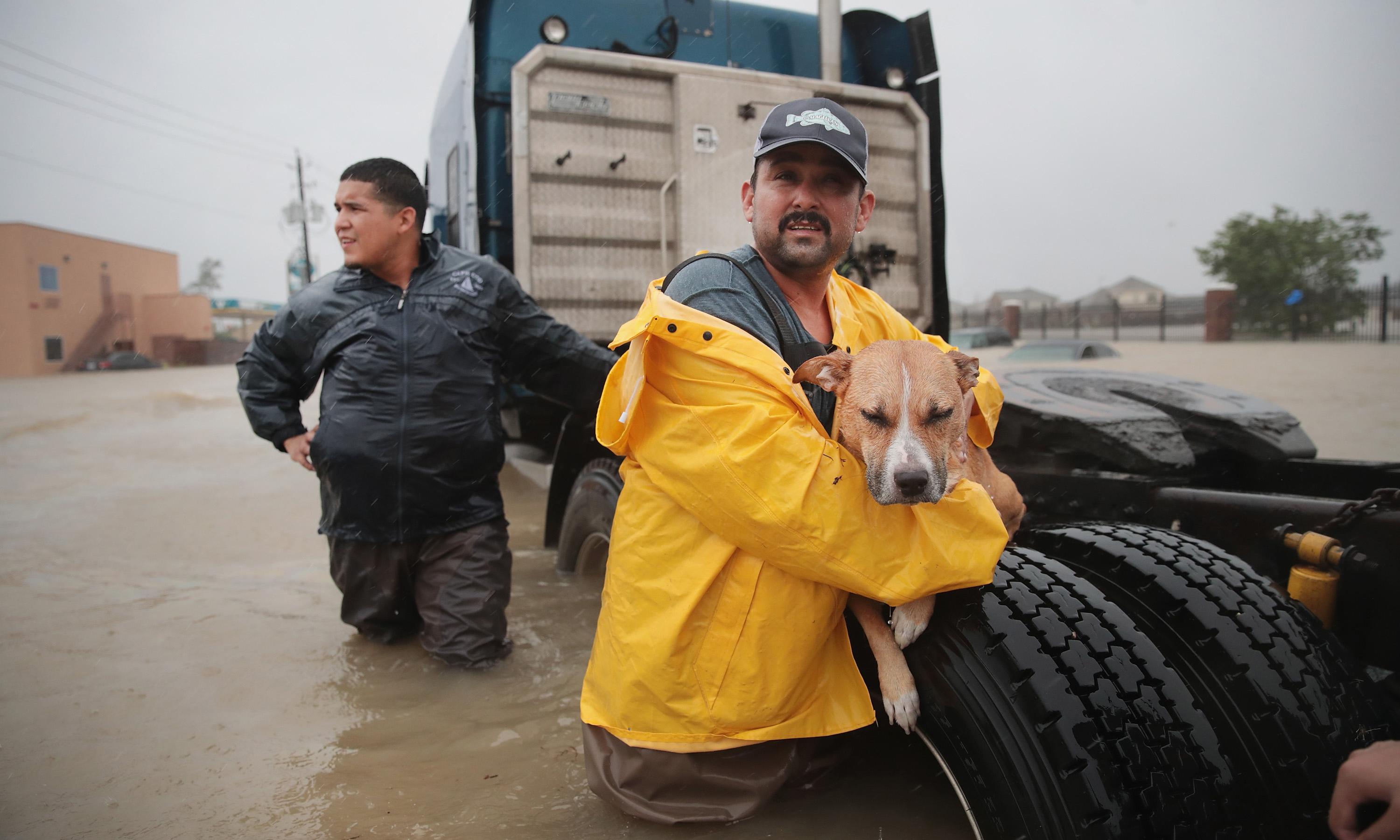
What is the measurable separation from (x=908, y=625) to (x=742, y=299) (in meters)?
0.90

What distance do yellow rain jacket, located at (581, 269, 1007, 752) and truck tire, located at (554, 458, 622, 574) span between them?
157cm

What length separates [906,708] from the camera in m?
1.85

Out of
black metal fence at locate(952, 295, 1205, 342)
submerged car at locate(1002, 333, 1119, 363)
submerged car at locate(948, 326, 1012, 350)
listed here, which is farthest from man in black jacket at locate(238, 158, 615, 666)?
black metal fence at locate(952, 295, 1205, 342)

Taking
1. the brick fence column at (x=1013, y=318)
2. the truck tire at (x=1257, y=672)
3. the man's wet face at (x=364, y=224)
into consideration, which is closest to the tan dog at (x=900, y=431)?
the truck tire at (x=1257, y=672)

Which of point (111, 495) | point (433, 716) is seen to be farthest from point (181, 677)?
point (111, 495)

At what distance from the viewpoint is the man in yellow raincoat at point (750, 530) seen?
1773 millimetres

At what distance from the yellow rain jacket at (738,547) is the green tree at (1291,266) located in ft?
80.6

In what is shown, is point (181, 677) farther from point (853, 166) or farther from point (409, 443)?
point (853, 166)

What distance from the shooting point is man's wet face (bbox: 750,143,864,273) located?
2139mm

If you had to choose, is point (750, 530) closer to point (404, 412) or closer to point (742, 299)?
point (742, 299)

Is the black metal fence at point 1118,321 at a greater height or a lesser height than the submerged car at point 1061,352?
greater

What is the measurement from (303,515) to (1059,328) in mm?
31511

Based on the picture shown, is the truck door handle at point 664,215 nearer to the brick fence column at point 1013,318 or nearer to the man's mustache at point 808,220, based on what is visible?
the man's mustache at point 808,220

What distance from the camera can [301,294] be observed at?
369 cm
